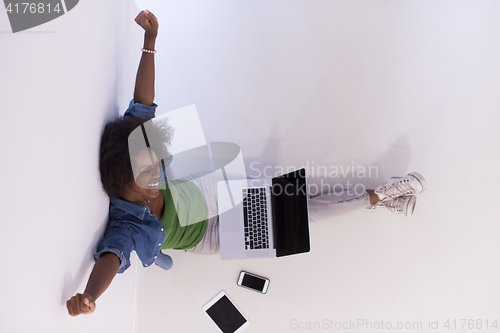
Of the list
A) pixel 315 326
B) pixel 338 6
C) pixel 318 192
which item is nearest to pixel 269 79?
pixel 338 6

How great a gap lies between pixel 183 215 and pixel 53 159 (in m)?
0.69

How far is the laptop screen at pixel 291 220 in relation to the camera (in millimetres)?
1463

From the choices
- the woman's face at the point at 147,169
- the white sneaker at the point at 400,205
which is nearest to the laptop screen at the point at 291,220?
the white sneaker at the point at 400,205

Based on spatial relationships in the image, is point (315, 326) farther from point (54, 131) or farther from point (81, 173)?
point (54, 131)

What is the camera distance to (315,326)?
1651 mm

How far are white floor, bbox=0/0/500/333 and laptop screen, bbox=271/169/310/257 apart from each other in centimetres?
25

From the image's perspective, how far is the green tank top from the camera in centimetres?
136

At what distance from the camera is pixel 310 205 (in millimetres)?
1628

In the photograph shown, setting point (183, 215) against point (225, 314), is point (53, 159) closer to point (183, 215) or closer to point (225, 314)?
point (183, 215)

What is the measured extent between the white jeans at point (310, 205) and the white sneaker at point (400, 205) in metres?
0.07

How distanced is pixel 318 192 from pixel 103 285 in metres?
1.10

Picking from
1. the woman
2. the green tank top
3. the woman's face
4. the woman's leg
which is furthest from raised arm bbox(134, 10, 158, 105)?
the woman's leg

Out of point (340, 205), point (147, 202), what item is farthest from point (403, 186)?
point (147, 202)

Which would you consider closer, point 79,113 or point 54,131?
point 54,131
